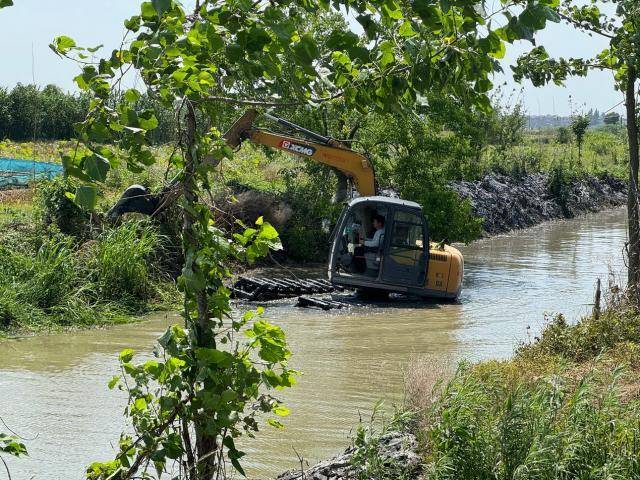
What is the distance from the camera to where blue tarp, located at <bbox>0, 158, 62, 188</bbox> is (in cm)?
2441

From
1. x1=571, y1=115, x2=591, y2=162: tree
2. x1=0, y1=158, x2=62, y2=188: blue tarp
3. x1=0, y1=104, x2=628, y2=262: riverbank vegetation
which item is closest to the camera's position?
x1=0, y1=104, x2=628, y2=262: riverbank vegetation

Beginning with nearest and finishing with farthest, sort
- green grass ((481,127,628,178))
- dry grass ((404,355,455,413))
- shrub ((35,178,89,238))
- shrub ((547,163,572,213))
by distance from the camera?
dry grass ((404,355,455,413)) < shrub ((35,178,89,238)) < green grass ((481,127,628,178)) < shrub ((547,163,572,213))

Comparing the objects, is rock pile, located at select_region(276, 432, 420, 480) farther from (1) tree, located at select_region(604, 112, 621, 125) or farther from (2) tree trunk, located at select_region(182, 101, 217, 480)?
(1) tree, located at select_region(604, 112, 621, 125)

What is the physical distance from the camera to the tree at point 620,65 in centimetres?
1098

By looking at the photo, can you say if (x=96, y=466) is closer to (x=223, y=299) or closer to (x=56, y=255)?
(x=223, y=299)

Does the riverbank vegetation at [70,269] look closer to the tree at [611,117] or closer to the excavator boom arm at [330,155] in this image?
the excavator boom arm at [330,155]

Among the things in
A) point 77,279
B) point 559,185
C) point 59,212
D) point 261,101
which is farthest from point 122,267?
point 559,185

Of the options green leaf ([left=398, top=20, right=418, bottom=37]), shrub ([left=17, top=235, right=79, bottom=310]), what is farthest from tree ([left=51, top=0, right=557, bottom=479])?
shrub ([left=17, top=235, right=79, bottom=310])

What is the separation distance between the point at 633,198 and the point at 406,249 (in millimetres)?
7147

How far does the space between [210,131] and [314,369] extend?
338 inches

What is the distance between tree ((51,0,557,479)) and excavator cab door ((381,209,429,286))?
13194 millimetres

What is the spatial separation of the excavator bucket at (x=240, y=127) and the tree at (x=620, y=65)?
8.12 metres

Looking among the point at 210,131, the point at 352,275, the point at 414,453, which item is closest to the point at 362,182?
the point at 352,275

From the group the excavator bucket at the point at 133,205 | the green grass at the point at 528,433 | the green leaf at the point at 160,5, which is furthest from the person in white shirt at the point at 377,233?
the green leaf at the point at 160,5
